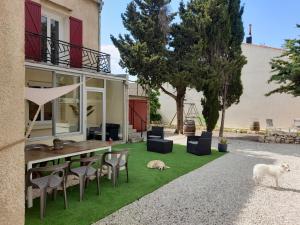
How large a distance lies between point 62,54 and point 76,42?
Result: 98 centimetres

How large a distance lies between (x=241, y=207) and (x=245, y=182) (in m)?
2.34

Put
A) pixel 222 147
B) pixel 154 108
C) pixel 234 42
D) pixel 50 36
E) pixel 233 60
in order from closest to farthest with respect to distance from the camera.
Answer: pixel 50 36, pixel 222 147, pixel 233 60, pixel 234 42, pixel 154 108

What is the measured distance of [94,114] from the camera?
48.0 feet

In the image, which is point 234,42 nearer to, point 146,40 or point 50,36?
point 146,40

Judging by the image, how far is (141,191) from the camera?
756 cm

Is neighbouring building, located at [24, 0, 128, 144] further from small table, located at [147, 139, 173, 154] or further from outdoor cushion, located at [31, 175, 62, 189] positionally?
outdoor cushion, located at [31, 175, 62, 189]

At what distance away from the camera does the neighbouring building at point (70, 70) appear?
11.8 meters

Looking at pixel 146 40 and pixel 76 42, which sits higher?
pixel 146 40

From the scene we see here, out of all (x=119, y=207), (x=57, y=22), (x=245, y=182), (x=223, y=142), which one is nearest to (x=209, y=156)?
(x=223, y=142)

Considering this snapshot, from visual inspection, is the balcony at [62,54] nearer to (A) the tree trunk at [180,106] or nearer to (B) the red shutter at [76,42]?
(B) the red shutter at [76,42]

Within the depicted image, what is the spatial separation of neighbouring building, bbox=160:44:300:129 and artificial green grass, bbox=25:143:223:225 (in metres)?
14.6

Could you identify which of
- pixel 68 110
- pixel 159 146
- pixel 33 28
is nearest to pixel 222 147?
pixel 159 146

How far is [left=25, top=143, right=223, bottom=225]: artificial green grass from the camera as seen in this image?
572 cm

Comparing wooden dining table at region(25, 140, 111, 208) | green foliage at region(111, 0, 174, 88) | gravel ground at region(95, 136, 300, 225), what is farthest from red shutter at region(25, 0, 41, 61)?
gravel ground at region(95, 136, 300, 225)
